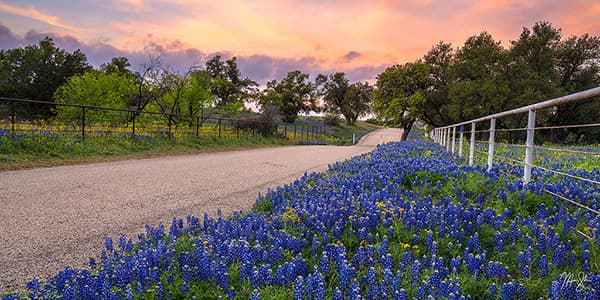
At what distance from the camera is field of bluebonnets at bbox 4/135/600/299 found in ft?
7.99

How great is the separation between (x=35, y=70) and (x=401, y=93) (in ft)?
176

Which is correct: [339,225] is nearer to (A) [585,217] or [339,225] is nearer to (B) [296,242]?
(B) [296,242]

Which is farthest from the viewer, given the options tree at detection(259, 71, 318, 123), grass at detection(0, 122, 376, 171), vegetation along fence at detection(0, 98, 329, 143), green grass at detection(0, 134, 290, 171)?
tree at detection(259, 71, 318, 123)

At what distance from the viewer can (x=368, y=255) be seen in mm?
3027

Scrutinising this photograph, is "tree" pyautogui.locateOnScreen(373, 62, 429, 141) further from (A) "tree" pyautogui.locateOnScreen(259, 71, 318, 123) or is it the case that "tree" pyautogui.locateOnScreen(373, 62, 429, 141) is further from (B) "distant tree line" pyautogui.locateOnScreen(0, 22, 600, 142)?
(A) "tree" pyautogui.locateOnScreen(259, 71, 318, 123)

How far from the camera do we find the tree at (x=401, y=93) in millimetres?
42500

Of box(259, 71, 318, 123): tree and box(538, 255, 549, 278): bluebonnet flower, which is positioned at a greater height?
box(259, 71, 318, 123): tree

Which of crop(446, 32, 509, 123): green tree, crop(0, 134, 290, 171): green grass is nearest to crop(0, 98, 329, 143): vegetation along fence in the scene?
crop(0, 134, 290, 171): green grass

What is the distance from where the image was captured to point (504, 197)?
4.74 m

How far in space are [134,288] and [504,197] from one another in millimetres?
4381

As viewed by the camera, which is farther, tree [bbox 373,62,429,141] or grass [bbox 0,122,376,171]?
tree [bbox 373,62,429,141]

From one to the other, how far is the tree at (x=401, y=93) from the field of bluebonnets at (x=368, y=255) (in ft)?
127

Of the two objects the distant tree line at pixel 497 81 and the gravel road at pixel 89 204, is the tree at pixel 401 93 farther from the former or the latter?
the gravel road at pixel 89 204

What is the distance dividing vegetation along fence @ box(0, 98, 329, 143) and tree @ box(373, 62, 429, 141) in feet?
41.0
